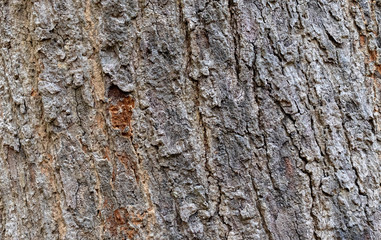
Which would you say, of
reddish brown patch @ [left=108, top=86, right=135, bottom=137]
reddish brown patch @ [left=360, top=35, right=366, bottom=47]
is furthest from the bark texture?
reddish brown patch @ [left=360, top=35, right=366, bottom=47]

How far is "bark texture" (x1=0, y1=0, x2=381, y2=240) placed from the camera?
3.41 feet

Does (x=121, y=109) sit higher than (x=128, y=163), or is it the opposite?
(x=121, y=109)

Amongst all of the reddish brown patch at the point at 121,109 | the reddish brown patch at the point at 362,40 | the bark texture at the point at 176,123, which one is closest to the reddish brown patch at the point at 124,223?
the bark texture at the point at 176,123

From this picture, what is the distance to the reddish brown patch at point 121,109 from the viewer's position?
1038 millimetres

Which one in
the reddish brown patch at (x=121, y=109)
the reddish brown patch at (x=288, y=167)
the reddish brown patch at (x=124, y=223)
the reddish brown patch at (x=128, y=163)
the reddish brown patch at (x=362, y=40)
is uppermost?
the reddish brown patch at (x=362, y=40)

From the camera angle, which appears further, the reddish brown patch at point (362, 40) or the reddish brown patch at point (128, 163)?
the reddish brown patch at point (362, 40)

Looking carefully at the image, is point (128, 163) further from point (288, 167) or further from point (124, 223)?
point (288, 167)

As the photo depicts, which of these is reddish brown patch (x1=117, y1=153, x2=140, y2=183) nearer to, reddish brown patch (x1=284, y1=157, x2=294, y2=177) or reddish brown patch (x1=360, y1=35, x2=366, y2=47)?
reddish brown patch (x1=284, y1=157, x2=294, y2=177)

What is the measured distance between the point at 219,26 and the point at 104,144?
1.69ft

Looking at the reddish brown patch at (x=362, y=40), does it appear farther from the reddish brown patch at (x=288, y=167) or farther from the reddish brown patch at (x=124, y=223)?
the reddish brown patch at (x=124, y=223)

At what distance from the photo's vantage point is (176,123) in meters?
1.05

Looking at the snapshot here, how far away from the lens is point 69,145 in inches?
41.2

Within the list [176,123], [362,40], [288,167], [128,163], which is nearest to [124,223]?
[128,163]

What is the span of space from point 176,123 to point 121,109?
176 mm
